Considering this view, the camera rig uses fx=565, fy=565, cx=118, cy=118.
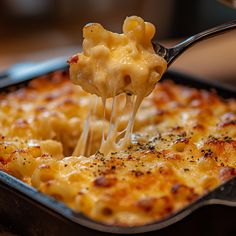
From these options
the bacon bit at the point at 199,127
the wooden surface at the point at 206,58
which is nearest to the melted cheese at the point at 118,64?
the bacon bit at the point at 199,127

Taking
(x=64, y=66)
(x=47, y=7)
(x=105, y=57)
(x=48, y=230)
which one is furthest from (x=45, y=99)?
(x=47, y=7)

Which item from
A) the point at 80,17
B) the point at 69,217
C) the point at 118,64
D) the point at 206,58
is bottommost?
the point at 80,17

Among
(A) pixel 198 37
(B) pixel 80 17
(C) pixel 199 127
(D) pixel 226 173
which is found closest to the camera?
(D) pixel 226 173

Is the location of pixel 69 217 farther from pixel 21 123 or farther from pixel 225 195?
pixel 21 123

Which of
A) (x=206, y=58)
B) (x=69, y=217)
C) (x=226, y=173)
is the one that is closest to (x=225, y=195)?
(x=226, y=173)

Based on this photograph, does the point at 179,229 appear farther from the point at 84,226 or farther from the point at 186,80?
the point at 186,80
